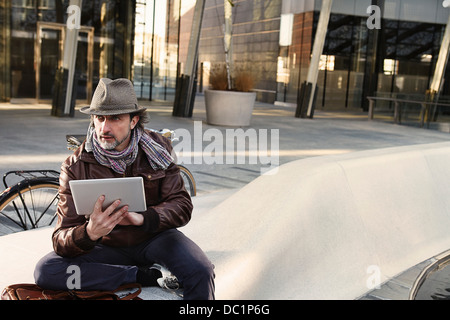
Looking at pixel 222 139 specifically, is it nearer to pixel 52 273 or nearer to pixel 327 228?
pixel 327 228

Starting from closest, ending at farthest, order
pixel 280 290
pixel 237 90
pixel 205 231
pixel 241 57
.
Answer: pixel 280 290 → pixel 205 231 → pixel 237 90 → pixel 241 57

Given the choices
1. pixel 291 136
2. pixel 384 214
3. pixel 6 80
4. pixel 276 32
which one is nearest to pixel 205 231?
pixel 384 214

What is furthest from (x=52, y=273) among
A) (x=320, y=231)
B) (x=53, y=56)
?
(x=53, y=56)

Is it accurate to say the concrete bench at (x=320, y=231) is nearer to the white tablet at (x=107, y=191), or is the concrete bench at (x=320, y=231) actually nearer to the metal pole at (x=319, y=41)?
the white tablet at (x=107, y=191)

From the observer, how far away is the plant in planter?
1592 centimetres

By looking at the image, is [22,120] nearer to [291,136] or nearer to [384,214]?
[291,136]

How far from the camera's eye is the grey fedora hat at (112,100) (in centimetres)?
298

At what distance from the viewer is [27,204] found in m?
4.48

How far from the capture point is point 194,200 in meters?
6.25

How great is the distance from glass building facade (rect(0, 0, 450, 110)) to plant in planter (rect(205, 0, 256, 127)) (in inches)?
85.4

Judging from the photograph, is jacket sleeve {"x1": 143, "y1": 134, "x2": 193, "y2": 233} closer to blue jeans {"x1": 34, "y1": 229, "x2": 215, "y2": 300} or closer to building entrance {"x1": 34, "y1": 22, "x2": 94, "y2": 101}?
blue jeans {"x1": 34, "y1": 229, "x2": 215, "y2": 300}

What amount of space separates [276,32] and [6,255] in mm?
26372

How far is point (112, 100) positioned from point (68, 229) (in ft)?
2.44

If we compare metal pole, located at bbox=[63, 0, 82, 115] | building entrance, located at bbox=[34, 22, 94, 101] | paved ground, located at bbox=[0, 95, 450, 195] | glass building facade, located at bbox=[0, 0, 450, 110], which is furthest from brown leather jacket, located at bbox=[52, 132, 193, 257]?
building entrance, located at bbox=[34, 22, 94, 101]
